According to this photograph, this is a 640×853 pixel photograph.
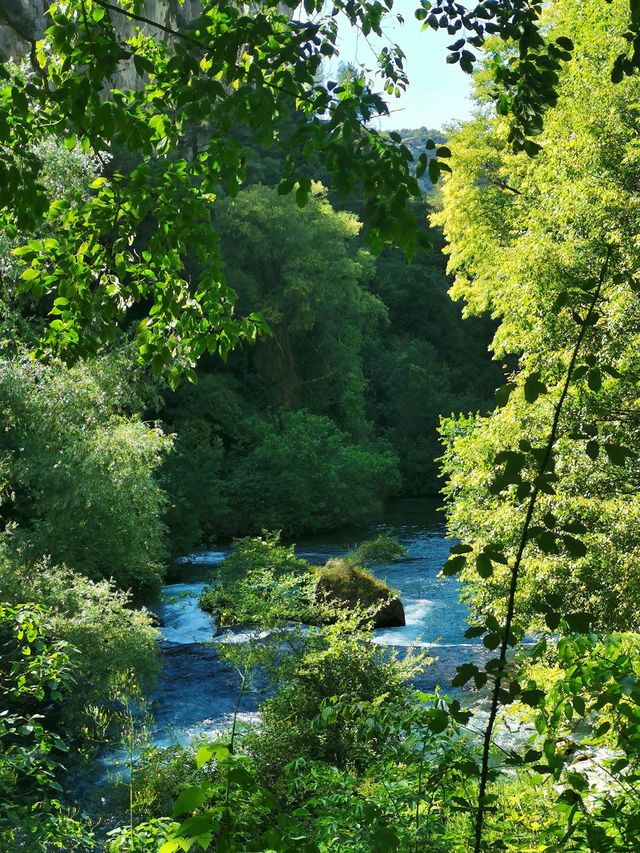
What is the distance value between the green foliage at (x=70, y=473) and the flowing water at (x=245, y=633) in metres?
1.82

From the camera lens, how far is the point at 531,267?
8.89m

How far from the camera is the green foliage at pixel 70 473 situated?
11.5 m

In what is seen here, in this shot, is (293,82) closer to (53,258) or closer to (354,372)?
(53,258)

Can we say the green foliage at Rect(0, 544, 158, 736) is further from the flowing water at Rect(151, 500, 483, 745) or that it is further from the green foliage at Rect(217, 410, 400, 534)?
the green foliage at Rect(217, 410, 400, 534)

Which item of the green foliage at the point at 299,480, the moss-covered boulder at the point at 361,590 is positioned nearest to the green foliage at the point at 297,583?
the moss-covered boulder at the point at 361,590

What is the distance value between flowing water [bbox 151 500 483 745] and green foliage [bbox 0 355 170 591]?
5.96 ft

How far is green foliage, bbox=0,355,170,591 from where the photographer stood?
1145 cm

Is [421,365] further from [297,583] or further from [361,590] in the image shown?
[297,583]

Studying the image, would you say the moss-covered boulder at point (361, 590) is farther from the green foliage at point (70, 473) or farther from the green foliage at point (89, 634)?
the green foliage at point (89, 634)

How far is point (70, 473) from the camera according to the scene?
1145 cm

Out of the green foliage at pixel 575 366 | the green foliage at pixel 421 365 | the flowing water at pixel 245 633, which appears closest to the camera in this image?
the green foliage at pixel 575 366

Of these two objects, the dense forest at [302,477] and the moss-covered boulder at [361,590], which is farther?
the moss-covered boulder at [361,590]

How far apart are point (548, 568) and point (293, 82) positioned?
5882 mm

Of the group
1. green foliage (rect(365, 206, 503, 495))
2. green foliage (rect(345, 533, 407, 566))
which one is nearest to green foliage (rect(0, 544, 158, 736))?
green foliage (rect(345, 533, 407, 566))
